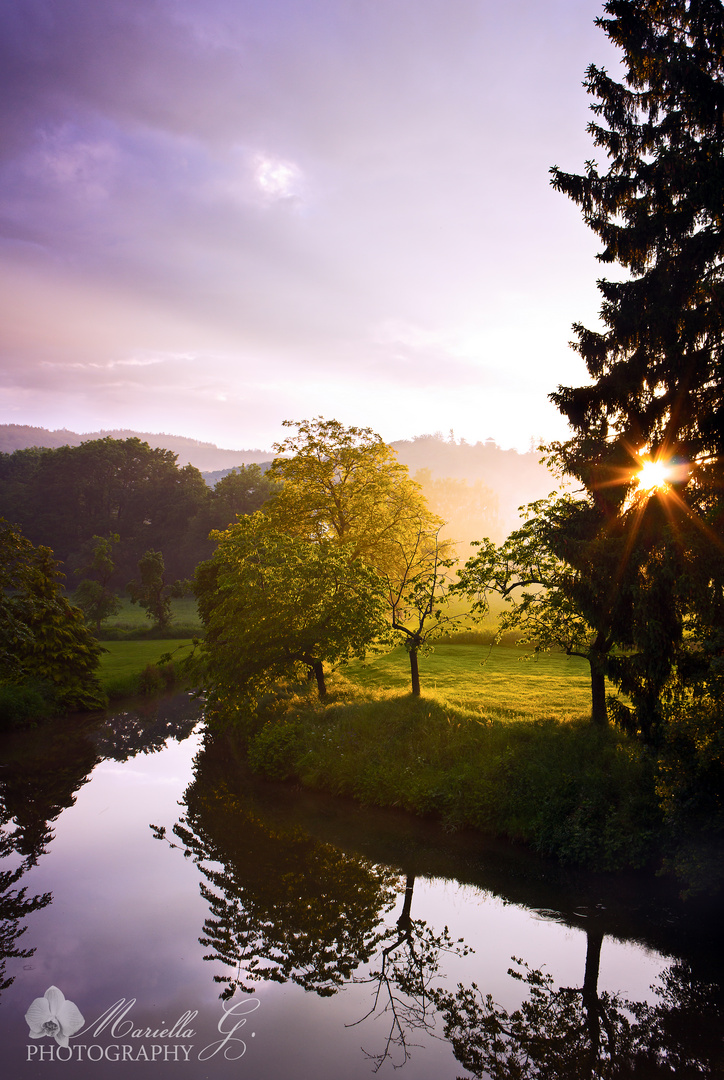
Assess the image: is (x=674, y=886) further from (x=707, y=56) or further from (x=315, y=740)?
(x=707, y=56)

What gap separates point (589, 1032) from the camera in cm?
874

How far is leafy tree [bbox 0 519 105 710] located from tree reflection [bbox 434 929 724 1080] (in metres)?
23.1

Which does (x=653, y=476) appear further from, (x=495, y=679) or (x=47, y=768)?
Answer: (x=47, y=768)

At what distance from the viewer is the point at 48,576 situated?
29.2 metres

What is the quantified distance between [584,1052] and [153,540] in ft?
304

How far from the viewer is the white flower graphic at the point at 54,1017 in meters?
8.98

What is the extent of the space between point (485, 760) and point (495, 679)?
33.8 feet

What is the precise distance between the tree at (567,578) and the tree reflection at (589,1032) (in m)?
7.43

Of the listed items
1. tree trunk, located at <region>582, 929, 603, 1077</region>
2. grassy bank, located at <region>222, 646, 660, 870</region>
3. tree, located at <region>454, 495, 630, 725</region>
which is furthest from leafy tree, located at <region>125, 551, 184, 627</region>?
tree trunk, located at <region>582, 929, 603, 1077</region>

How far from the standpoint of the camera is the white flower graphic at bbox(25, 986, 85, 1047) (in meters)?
8.98

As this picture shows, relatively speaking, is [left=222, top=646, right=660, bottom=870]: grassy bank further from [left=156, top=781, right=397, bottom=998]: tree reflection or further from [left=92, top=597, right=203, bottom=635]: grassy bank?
[left=92, top=597, right=203, bottom=635]: grassy bank

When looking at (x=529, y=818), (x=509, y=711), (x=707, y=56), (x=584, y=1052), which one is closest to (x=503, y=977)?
(x=584, y=1052)

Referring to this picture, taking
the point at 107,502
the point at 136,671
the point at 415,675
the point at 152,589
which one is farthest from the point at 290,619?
the point at 107,502

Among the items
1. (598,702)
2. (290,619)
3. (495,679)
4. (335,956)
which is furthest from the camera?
(495,679)
